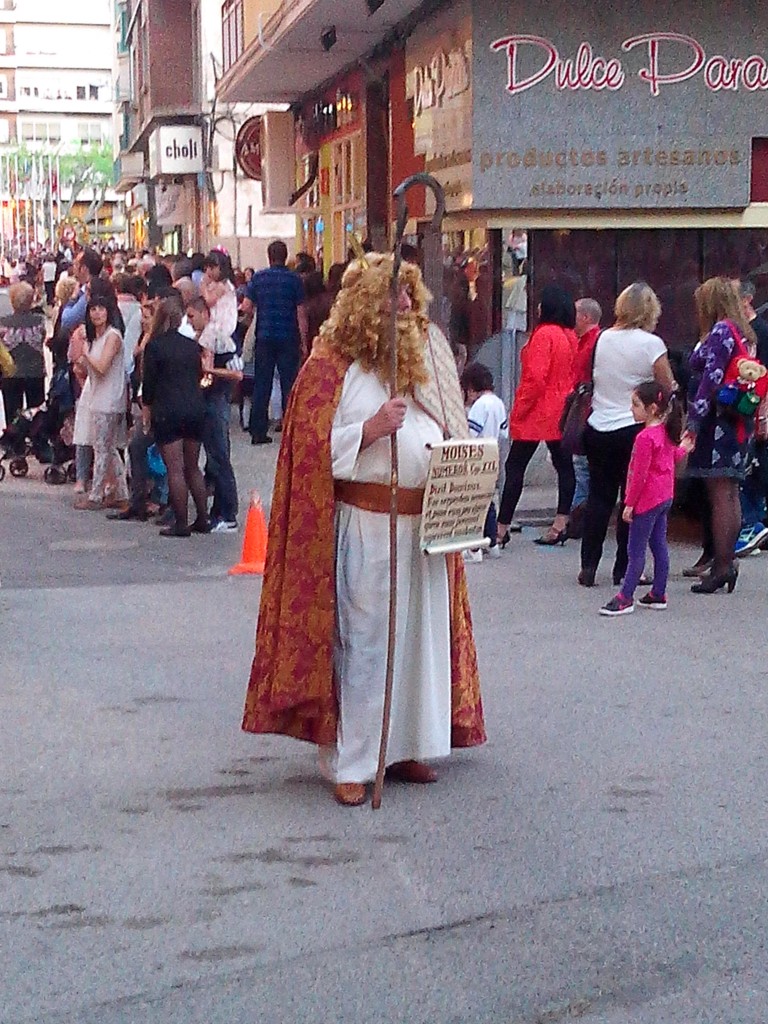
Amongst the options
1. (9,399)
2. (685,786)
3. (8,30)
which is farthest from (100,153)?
(685,786)

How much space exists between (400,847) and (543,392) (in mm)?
6612

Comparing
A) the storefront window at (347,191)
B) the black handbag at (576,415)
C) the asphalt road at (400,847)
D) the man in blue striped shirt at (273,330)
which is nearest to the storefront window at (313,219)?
the storefront window at (347,191)

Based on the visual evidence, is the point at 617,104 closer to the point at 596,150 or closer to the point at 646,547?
the point at 596,150

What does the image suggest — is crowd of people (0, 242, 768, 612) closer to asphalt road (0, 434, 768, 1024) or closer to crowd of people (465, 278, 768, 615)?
crowd of people (465, 278, 768, 615)

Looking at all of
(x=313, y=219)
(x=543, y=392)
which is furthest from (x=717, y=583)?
(x=313, y=219)

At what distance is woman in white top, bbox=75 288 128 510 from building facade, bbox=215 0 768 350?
129 inches

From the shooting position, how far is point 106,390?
14.1m

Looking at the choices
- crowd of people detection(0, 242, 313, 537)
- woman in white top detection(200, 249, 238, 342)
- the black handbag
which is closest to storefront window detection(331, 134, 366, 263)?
crowd of people detection(0, 242, 313, 537)

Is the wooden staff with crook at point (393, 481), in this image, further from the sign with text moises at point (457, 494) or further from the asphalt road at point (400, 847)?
the asphalt road at point (400, 847)

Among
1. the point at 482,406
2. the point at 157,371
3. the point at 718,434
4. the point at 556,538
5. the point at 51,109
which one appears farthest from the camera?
the point at 51,109

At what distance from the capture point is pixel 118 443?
14281 millimetres

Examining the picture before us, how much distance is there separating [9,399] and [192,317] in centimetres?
372

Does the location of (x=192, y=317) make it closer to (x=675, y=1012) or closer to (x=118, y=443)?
(x=118, y=443)

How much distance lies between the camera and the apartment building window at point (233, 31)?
76.5 ft
